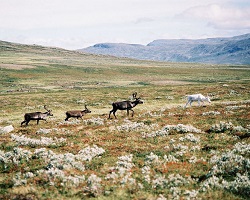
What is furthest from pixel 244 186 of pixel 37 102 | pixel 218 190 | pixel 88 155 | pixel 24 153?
pixel 37 102

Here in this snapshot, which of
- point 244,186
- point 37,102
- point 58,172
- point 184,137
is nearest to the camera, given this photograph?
point 244,186

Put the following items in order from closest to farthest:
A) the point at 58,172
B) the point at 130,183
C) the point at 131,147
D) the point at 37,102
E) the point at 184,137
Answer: the point at 130,183 → the point at 58,172 → the point at 131,147 → the point at 184,137 → the point at 37,102

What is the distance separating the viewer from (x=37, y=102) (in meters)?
55.2

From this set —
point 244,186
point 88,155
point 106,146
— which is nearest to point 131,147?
point 106,146

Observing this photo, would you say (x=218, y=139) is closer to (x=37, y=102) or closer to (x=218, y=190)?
(x=218, y=190)

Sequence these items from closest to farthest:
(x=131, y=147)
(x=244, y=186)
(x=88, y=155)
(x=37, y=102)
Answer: (x=244, y=186) → (x=88, y=155) → (x=131, y=147) → (x=37, y=102)

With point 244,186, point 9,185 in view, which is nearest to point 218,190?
point 244,186

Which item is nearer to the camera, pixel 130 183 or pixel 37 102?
pixel 130 183

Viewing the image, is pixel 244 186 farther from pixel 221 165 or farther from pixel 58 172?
pixel 58 172

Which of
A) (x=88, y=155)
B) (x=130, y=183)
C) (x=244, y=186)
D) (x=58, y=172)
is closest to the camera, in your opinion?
(x=244, y=186)

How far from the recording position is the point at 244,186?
477 inches

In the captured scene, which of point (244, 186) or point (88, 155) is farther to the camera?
point (88, 155)

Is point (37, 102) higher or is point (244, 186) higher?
point (244, 186)

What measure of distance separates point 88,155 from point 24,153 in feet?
13.7
